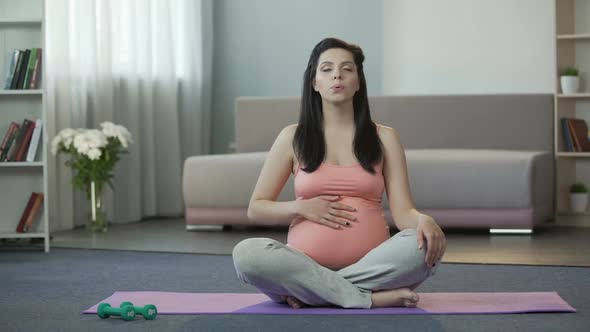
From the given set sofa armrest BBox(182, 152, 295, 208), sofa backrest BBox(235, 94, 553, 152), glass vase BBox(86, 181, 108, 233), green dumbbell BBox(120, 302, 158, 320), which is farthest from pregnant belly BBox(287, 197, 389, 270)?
sofa backrest BBox(235, 94, 553, 152)

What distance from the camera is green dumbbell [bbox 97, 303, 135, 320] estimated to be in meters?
2.66

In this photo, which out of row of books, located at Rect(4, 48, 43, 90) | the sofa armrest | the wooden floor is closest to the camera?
the wooden floor

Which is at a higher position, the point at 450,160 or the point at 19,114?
the point at 19,114

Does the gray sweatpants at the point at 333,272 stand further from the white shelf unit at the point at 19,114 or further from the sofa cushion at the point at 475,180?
the sofa cushion at the point at 475,180

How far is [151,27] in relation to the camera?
6.65 meters

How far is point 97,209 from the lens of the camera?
5.73 meters

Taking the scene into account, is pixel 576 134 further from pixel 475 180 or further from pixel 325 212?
pixel 325 212

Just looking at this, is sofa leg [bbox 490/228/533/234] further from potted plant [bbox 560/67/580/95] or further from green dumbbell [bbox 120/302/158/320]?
green dumbbell [bbox 120/302/158/320]

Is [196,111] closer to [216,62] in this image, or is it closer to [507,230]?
[216,62]

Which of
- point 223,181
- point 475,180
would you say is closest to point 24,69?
point 223,181

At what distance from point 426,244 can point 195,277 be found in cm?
127

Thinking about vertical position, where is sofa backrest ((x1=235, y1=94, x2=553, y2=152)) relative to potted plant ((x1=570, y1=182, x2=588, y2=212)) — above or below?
above

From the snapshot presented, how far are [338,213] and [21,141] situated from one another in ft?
8.38

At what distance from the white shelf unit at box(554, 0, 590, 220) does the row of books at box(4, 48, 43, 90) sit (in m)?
3.00
